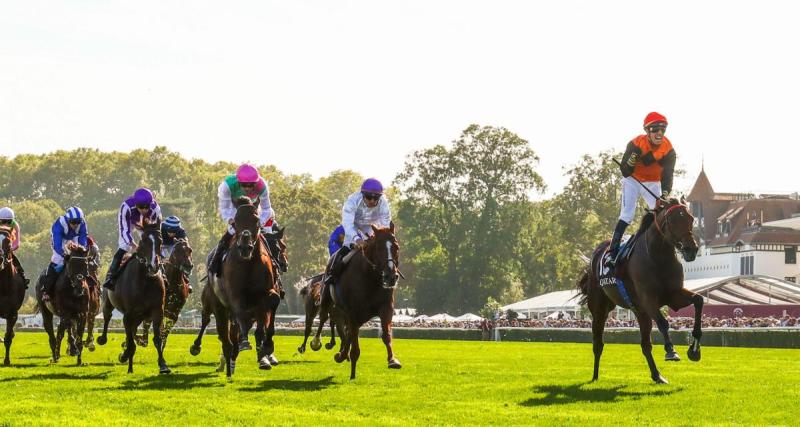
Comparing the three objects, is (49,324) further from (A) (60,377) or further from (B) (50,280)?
(A) (60,377)

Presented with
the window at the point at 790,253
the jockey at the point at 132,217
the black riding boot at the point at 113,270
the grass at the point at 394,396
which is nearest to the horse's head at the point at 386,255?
the grass at the point at 394,396

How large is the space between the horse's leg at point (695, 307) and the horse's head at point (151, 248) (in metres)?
7.44

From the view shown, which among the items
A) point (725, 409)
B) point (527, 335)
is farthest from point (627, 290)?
point (527, 335)

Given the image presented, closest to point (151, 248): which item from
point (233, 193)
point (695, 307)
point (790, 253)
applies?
point (233, 193)

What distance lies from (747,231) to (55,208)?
301 ft

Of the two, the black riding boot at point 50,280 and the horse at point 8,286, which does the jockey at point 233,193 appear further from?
the black riding boot at point 50,280

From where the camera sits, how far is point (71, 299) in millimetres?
22109

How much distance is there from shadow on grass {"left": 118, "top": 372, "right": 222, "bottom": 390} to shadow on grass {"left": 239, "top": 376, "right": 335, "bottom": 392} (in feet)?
2.12

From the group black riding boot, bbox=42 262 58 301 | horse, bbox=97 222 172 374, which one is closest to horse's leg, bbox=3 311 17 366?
black riding boot, bbox=42 262 58 301

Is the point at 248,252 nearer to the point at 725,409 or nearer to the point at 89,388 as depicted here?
the point at 89,388

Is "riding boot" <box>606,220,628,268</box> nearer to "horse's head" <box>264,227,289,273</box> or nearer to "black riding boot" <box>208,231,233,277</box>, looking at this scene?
"horse's head" <box>264,227,289,273</box>

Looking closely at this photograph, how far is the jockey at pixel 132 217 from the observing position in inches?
725

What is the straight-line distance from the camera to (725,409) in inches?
491

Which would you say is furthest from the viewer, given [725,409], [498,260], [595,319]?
[498,260]
